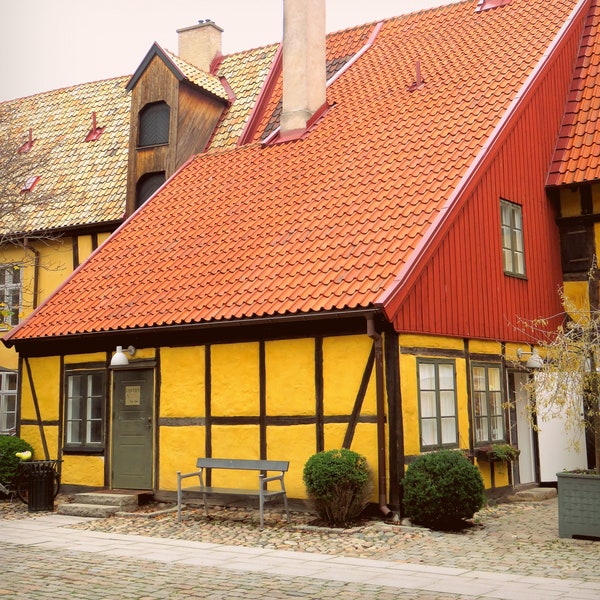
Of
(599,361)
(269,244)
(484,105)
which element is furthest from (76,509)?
(484,105)

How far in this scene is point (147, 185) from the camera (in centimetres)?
1850

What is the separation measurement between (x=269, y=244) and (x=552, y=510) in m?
5.72

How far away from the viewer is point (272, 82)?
19.5 m

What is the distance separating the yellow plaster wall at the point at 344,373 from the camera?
1135 cm

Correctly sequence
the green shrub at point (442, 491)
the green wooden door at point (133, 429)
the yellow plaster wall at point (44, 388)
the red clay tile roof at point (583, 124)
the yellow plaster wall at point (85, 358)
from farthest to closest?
the red clay tile roof at point (583, 124), the yellow plaster wall at point (44, 388), the yellow plaster wall at point (85, 358), the green wooden door at point (133, 429), the green shrub at point (442, 491)

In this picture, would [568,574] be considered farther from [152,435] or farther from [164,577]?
[152,435]

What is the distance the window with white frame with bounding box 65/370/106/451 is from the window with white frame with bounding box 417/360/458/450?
18.4ft

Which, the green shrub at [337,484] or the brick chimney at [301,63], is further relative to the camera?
the brick chimney at [301,63]

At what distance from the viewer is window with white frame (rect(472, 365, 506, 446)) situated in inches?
510

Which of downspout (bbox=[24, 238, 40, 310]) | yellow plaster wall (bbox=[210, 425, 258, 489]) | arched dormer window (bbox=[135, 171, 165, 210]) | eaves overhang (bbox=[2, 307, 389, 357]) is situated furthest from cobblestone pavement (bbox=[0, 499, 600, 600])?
arched dormer window (bbox=[135, 171, 165, 210])

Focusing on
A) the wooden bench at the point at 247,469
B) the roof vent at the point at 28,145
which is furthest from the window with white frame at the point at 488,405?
the roof vent at the point at 28,145

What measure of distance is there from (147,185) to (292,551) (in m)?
11.0

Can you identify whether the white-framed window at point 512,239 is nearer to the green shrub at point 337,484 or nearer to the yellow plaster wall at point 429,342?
the yellow plaster wall at point 429,342

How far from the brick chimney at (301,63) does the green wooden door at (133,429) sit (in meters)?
5.70
